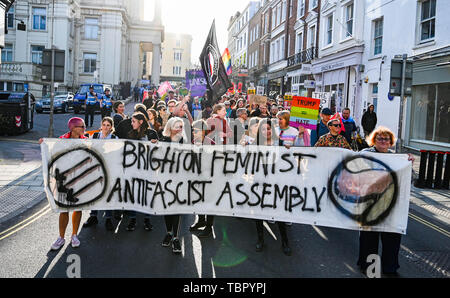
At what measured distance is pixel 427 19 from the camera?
1742cm

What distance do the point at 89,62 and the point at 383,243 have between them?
170 ft

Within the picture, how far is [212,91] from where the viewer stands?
13453 mm

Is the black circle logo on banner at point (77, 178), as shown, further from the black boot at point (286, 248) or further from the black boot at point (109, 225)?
the black boot at point (286, 248)

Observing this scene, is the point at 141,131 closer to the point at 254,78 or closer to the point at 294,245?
the point at 294,245

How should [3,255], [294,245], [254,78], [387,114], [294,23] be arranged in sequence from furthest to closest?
[254,78]
[294,23]
[387,114]
[294,245]
[3,255]

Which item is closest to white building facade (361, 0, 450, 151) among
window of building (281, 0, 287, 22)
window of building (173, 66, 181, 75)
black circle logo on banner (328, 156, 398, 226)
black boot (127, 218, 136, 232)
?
black circle logo on banner (328, 156, 398, 226)

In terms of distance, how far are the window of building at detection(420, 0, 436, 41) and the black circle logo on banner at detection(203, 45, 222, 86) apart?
9389mm

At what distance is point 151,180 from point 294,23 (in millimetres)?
33441

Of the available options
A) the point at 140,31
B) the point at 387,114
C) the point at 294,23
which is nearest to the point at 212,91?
the point at 387,114

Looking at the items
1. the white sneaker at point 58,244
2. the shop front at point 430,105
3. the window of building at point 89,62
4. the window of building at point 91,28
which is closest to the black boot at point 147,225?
the white sneaker at point 58,244

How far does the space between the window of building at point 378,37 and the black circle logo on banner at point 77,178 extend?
18.9m

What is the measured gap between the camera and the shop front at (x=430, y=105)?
16172mm

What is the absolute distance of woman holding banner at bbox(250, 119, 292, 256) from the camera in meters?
5.75

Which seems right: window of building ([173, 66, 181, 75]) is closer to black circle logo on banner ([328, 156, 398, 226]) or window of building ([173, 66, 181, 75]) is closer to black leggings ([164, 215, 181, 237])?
black leggings ([164, 215, 181, 237])
